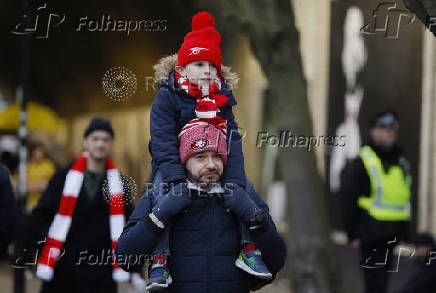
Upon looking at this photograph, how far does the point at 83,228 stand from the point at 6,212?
2.74ft

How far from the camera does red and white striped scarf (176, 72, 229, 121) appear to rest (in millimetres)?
3066

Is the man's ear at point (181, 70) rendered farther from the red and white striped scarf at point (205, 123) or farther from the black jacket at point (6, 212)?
the black jacket at point (6, 212)

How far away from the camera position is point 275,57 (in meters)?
7.45

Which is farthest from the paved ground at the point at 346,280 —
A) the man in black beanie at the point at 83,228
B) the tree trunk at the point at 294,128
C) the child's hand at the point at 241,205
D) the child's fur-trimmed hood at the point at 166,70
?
the child's hand at the point at 241,205

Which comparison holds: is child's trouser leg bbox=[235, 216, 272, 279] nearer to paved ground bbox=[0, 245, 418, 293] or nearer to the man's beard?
the man's beard

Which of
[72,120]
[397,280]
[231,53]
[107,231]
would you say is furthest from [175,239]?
[72,120]

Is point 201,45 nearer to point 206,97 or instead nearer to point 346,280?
point 206,97

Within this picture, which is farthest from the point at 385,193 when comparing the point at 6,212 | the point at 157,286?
the point at 157,286

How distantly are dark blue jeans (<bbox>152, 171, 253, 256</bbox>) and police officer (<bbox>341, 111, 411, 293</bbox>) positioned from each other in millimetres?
3789

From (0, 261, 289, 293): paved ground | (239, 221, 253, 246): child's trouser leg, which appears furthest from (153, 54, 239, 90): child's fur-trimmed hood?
(0, 261, 289, 293): paved ground

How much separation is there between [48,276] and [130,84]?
83.5 inches

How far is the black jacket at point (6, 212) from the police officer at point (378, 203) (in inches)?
132

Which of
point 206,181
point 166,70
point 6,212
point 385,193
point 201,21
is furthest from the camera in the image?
point 385,193

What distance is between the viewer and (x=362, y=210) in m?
A: 6.73
